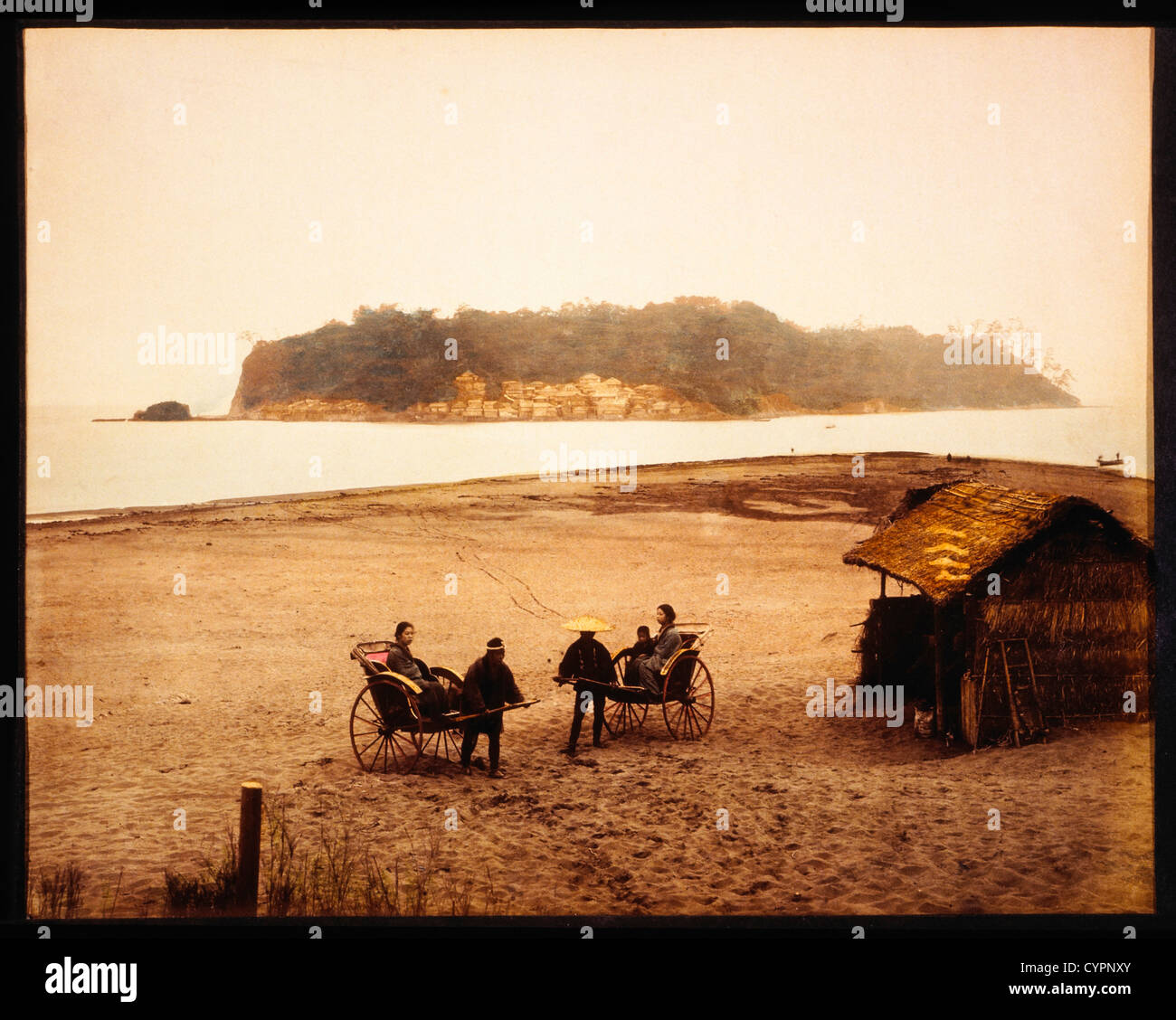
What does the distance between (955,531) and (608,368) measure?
3332 millimetres

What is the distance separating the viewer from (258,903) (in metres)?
6.47

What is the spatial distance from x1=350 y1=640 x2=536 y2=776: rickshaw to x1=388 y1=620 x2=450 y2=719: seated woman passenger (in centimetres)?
4

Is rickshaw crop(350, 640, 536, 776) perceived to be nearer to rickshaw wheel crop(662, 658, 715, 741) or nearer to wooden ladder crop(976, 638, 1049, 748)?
rickshaw wheel crop(662, 658, 715, 741)

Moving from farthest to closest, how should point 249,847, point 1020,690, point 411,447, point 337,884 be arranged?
1. point 411,447
2. point 1020,690
3. point 337,884
4. point 249,847

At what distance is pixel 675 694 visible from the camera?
7297 mm

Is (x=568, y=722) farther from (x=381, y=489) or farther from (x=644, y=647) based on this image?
(x=381, y=489)

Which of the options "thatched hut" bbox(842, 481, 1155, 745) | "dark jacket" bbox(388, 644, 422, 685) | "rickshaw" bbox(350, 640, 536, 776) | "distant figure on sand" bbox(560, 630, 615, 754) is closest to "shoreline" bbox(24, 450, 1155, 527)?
"thatched hut" bbox(842, 481, 1155, 745)

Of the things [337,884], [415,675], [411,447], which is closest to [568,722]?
[415,675]

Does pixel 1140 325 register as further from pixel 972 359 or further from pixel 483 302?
pixel 483 302

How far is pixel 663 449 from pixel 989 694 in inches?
139

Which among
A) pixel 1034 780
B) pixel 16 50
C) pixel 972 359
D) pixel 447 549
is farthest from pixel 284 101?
pixel 1034 780

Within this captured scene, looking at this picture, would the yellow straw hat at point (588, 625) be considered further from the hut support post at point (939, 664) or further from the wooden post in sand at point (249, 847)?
the hut support post at point (939, 664)

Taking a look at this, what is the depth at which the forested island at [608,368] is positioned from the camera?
7.79 m

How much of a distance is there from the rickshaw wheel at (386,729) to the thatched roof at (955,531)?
4189 millimetres
